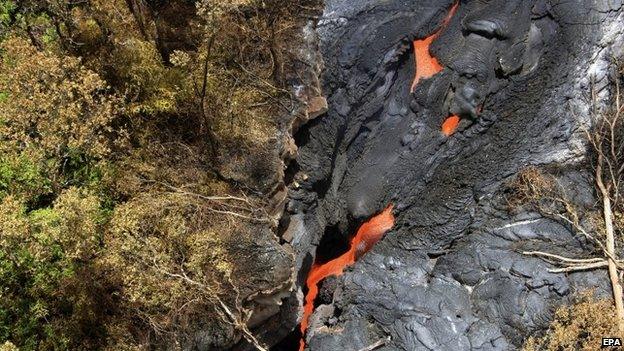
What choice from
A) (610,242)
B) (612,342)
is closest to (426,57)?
(610,242)

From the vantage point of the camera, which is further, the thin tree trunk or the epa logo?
the thin tree trunk

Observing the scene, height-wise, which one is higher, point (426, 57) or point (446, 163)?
point (426, 57)

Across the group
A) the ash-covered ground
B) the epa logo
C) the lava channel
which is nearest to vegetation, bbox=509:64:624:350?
the epa logo

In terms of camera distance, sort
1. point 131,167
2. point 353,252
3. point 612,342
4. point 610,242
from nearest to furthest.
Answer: point 612,342
point 131,167
point 610,242
point 353,252

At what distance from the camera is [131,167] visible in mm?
10523

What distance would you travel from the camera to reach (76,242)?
846 centimetres

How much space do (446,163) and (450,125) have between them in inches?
46.8

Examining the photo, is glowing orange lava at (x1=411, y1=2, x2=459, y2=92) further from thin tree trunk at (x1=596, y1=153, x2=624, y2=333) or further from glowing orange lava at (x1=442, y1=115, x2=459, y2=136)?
thin tree trunk at (x1=596, y1=153, x2=624, y2=333)

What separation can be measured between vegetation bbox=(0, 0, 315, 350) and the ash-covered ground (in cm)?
231

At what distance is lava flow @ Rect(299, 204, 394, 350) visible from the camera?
46.5 feet

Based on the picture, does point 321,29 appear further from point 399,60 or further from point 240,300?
point 240,300

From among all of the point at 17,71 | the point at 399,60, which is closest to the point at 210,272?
the point at 17,71

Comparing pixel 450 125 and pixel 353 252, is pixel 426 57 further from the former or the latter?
pixel 353 252

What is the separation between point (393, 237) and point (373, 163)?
7.16 ft
